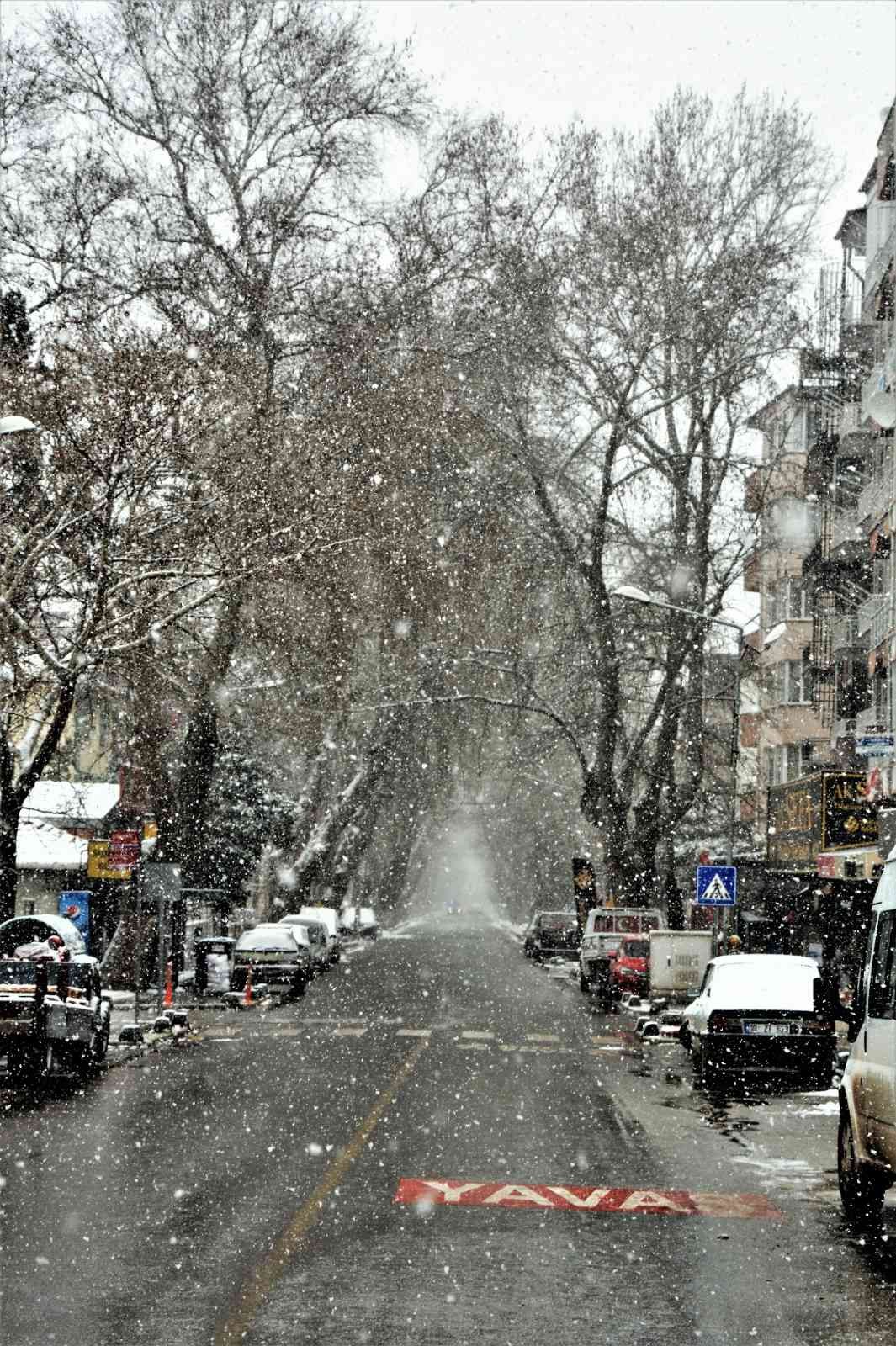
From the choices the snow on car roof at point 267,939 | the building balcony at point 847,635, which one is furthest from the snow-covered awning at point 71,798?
the building balcony at point 847,635

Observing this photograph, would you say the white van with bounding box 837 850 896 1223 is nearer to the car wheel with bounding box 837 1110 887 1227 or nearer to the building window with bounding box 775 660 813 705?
the car wheel with bounding box 837 1110 887 1227

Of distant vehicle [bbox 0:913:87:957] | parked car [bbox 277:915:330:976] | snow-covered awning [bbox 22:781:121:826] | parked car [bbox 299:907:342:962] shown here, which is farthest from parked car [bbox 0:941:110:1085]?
parked car [bbox 299:907:342:962]

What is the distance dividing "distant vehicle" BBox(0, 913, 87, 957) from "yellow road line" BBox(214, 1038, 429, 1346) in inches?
424

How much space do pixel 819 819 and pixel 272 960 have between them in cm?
1266

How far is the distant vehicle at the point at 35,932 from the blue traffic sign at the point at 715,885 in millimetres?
11829

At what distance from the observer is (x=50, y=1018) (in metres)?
21.0

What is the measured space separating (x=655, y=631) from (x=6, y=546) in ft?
77.2

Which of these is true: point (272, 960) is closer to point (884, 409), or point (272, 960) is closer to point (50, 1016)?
point (884, 409)

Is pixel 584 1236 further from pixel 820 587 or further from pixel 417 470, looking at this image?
pixel 820 587

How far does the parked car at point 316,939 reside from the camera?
5252 centimetres

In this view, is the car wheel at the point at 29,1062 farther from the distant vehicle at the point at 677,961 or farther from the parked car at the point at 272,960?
the parked car at the point at 272,960

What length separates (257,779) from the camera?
2176 inches

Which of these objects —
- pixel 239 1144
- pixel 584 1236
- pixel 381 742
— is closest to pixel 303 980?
pixel 381 742

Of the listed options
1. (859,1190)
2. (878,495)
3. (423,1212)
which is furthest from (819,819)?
(423,1212)
